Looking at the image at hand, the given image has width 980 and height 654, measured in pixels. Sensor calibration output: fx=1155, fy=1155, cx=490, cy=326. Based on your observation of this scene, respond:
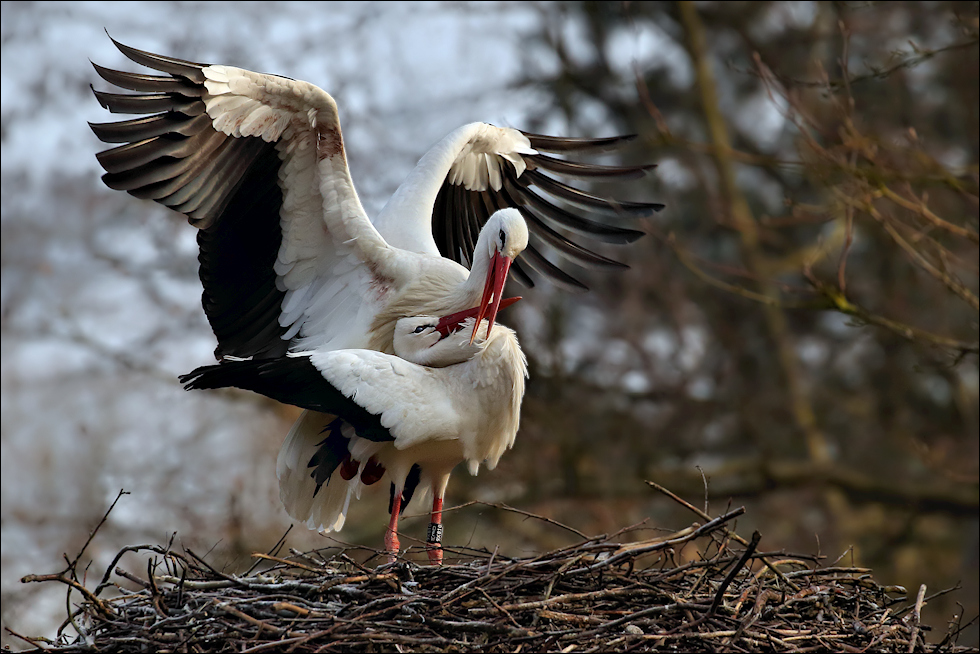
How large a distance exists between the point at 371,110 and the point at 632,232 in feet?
A: 20.1

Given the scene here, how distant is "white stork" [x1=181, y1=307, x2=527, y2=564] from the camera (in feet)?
18.2

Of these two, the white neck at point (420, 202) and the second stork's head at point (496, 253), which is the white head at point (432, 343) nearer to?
the second stork's head at point (496, 253)

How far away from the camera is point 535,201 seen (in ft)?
24.6

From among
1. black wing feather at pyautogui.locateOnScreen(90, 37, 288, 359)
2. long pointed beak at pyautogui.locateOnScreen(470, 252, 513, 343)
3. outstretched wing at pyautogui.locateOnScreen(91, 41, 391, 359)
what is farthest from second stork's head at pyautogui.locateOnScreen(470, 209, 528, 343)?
black wing feather at pyautogui.locateOnScreen(90, 37, 288, 359)

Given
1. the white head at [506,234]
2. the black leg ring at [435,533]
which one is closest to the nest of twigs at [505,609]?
the black leg ring at [435,533]

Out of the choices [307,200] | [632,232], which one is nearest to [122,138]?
[307,200]

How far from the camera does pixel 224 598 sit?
4.61m

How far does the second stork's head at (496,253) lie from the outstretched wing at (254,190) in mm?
609

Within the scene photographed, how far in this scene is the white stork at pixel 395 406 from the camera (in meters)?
5.55

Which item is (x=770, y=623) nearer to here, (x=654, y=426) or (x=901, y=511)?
(x=901, y=511)

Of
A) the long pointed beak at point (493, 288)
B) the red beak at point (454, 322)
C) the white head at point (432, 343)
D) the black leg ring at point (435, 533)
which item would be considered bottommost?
the black leg ring at point (435, 533)

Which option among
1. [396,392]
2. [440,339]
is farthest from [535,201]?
[396,392]

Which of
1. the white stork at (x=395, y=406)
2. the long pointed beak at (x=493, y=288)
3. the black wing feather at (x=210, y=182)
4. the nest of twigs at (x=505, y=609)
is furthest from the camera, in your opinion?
the long pointed beak at (x=493, y=288)

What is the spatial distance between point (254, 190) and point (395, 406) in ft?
4.63
